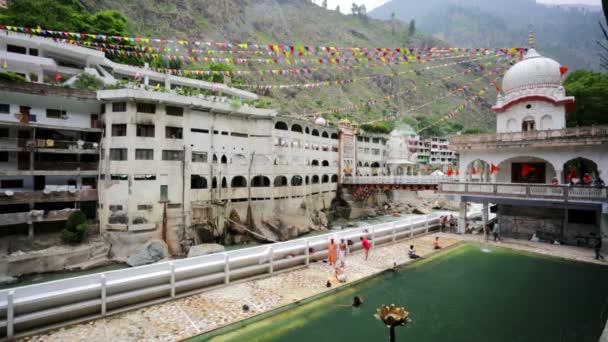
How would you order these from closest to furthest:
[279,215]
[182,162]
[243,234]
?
[182,162], [243,234], [279,215]

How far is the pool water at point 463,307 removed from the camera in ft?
29.8

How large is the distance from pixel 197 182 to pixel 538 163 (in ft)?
92.8

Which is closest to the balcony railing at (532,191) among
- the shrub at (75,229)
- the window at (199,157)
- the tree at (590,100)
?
the window at (199,157)

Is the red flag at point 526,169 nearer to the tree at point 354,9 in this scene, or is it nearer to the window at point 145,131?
the window at point 145,131

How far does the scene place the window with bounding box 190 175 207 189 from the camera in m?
28.0

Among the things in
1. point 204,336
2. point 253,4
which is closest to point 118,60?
point 204,336

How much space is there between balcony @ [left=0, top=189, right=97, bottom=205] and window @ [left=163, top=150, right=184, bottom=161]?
20.4ft

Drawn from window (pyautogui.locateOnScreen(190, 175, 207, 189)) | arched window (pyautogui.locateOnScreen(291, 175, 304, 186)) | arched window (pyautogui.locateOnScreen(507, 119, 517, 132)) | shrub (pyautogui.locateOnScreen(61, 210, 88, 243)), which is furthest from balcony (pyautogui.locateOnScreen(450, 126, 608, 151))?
shrub (pyautogui.locateOnScreen(61, 210, 88, 243))

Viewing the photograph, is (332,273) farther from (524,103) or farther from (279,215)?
(524,103)

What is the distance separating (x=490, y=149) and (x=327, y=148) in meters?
23.4

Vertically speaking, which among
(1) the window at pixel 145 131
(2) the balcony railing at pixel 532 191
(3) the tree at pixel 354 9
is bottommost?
(2) the balcony railing at pixel 532 191

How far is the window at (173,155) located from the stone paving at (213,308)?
713 inches

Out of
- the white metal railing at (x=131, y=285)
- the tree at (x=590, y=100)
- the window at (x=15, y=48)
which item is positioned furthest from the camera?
the tree at (x=590, y=100)

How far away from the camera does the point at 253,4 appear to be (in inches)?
5153
